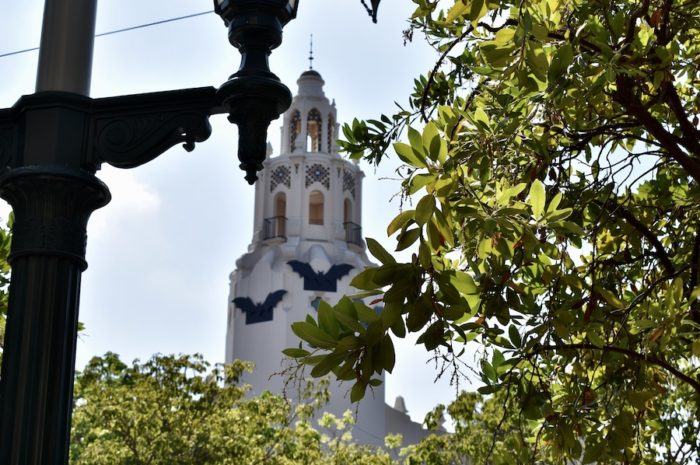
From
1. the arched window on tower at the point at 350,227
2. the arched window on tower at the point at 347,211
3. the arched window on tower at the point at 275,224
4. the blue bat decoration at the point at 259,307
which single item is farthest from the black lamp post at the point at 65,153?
the arched window on tower at the point at 347,211

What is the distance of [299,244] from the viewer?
55594 millimetres

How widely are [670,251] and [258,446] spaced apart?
56.0ft

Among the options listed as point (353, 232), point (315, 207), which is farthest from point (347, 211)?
point (315, 207)

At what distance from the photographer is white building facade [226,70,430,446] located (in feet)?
177

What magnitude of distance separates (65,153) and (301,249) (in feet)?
169

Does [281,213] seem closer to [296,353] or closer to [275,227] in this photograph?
[275,227]

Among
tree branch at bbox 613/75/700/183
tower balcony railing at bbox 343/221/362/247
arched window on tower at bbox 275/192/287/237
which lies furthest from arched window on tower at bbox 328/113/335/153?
tree branch at bbox 613/75/700/183

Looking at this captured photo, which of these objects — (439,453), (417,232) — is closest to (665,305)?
(417,232)

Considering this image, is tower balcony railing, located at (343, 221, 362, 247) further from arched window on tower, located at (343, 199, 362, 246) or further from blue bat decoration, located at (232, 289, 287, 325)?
blue bat decoration, located at (232, 289, 287, 325)

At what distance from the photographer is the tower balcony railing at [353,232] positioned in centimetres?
5657

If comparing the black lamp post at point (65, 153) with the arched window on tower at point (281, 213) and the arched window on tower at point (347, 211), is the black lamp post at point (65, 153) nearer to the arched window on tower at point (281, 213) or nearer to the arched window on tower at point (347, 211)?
the arched window on tower at point (281, 213)

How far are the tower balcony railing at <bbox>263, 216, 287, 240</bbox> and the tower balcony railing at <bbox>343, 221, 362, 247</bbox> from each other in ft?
10.1

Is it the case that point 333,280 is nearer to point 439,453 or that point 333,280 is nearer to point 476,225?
point 439,453

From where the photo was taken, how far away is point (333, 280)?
178 ft
